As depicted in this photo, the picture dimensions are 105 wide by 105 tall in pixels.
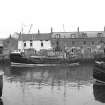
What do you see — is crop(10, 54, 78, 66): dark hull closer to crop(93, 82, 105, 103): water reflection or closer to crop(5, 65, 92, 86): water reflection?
crop(5, 65, 92, 86): water reflection

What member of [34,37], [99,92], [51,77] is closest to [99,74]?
[99,92]

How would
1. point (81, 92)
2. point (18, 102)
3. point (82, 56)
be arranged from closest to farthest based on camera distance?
point (18, 102) < point (81, 92) < point (82, 56)

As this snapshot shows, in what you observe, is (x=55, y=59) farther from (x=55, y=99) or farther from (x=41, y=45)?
(x=55, y=99)

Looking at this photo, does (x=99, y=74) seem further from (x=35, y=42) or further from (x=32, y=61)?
(x=35, y=42)

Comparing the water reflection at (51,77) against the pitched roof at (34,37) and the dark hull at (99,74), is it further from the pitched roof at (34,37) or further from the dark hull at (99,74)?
the pitched roof at (34,37)

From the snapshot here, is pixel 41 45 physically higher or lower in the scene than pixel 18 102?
higher

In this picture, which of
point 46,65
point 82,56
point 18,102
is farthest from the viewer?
point 82,56

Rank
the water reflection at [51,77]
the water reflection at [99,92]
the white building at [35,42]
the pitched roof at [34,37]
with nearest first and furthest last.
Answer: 1. the water reflection at [99,92]
2. the water reflection at [51,77]
3. the white building at [35,42]
4. the pitched roof at [34,37]

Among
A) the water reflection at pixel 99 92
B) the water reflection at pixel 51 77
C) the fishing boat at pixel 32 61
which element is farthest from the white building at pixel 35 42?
the water reflection at pixel 99 92

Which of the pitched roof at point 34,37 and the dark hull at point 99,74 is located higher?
the pitched roof at point 34,37

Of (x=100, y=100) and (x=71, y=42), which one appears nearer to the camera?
(x=100, y=100)

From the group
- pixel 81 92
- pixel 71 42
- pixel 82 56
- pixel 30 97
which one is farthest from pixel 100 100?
pixel 71 42

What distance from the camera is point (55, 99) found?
18.2 meters

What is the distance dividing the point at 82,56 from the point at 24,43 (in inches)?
850
